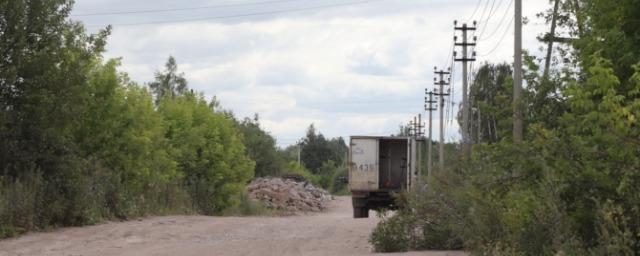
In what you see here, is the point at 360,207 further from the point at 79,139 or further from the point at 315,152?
the point at 315,152

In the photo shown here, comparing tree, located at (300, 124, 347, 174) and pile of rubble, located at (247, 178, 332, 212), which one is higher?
tree, located at (300, 124, 347, 174)

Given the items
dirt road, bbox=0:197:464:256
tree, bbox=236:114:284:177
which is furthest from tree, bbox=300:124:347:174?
dirt road, bbox=0:197:464:256

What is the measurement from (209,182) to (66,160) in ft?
56.0

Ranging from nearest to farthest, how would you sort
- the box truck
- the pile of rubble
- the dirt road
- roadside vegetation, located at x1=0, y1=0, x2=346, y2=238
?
the dirt road → roadside vegetation, located at x1=0, y1=0, x2=346, y2=238 → the box truck → the pile of rubble

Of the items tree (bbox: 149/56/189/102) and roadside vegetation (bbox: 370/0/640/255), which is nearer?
roadside vegetation (bbox: 370/0/640/255)

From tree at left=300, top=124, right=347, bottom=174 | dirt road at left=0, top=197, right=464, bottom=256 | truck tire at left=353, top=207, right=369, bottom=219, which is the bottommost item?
dirt road at left=0, top=197, right=464, bottom=256

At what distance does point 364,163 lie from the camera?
3612 cm

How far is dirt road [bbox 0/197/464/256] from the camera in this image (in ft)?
55.9

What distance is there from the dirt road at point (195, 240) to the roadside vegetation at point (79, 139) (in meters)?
1.03

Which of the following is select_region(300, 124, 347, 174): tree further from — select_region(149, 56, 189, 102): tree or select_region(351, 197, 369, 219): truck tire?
select_region(351, 197, 369, 219): truck tire

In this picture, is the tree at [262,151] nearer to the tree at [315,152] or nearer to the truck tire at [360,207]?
the truck tire at [360,207]

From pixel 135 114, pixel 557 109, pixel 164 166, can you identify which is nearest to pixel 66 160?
pixel 135 114

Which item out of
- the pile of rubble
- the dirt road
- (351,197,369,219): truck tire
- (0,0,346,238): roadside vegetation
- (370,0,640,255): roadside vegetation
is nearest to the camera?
(370,0,640,255): roadside vegetation

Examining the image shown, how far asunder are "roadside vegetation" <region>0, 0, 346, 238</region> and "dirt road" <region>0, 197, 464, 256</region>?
1.03m
